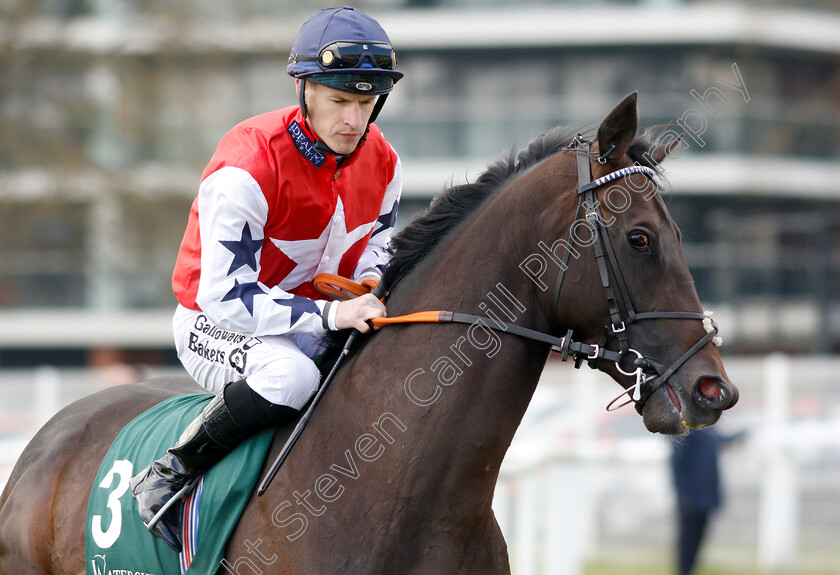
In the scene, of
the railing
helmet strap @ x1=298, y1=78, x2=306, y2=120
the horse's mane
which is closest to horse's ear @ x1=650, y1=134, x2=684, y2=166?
the horse's mane

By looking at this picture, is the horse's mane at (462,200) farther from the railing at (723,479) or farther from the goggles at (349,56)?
the railing at (723,479)

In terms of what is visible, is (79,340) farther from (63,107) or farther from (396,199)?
(396,199)

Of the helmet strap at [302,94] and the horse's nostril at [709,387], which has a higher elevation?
the helmet strap at [302,94]

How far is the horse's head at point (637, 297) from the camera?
2500 millimetres

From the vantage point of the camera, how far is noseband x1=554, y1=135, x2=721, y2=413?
254cm

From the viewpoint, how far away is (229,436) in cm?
289

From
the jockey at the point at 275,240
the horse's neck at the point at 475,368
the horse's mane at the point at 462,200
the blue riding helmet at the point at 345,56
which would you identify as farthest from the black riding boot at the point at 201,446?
the blue riding helmet at the point at 345,56

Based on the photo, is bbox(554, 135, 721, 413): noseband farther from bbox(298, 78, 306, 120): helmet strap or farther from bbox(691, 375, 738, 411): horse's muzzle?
bbox(298, 78, 306, 120): helmet strap

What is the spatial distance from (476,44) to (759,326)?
9.11m

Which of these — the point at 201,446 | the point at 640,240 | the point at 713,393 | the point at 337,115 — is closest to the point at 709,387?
the point at 713,393

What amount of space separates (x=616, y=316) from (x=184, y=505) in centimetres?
139

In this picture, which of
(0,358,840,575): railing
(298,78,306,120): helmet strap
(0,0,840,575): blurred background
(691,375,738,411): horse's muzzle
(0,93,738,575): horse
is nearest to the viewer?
(691,375,738,411): horse's muzzle

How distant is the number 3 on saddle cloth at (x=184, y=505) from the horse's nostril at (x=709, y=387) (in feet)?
4.01

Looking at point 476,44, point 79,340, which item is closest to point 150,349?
point 79,340
